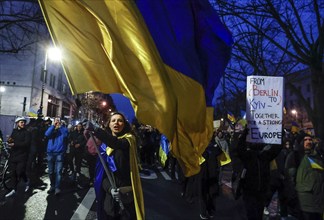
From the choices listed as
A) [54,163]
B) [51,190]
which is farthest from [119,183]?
[54,163]

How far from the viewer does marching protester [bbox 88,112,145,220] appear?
4.09 meters

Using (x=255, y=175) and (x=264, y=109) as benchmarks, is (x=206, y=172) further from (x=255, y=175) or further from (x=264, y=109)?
(x=264, y=109)

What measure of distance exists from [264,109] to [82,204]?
475cm

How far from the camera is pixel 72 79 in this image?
11.3 feet

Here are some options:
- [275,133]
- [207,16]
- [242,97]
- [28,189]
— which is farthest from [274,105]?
[242,97]

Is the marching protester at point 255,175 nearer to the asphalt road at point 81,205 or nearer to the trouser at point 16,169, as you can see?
the asphalt road at point 81,205

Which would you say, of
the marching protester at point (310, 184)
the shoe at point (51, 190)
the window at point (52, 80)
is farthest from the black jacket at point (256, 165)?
the window at point (52, 80)

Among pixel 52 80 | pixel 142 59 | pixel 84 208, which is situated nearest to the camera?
pixel 142 59

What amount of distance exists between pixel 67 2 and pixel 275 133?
3612mm

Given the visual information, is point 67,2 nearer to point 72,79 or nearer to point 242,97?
point 72,79

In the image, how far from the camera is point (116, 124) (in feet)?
14.4

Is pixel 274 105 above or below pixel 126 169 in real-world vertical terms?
above

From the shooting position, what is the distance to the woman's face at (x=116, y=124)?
173 inches

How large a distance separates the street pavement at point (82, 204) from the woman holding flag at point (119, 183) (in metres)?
2.99
